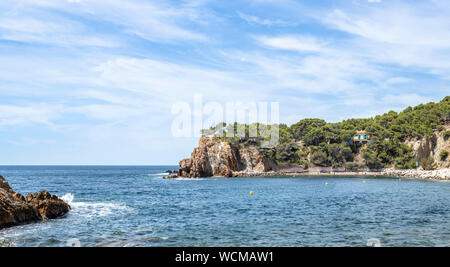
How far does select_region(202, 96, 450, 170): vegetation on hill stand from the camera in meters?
94.1

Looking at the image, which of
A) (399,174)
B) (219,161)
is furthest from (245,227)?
(219,161)

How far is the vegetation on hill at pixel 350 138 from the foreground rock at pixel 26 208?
3106 inches

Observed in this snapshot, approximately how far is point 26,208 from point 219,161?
75.5 m

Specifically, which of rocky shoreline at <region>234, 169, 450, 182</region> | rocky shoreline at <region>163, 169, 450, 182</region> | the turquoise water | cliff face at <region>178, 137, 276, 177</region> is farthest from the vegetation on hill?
the turquoise water

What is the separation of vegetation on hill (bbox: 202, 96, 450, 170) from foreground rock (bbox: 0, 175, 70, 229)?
7889cm

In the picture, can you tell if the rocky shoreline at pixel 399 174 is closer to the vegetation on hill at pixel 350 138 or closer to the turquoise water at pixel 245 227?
the vegetation on hill at pixel 350 138

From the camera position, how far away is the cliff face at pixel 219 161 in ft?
306

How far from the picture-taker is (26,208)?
68.6ft

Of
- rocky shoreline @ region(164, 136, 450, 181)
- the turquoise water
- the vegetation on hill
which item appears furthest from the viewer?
the vegetation on hill

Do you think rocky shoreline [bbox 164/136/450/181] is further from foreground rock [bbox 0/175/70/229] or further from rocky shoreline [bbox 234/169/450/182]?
foreground rock [bbox 0/175/70/229]

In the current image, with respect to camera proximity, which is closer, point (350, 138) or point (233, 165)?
point (233, 165)

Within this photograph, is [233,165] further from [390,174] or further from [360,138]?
[360,138]

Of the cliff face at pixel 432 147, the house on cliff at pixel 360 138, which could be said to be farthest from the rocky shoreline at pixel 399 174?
the house on cliff at pixel 360 138
